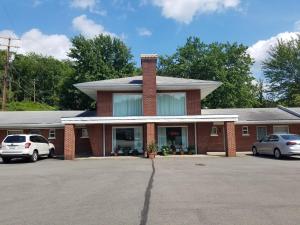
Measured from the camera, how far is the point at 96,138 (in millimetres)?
28500

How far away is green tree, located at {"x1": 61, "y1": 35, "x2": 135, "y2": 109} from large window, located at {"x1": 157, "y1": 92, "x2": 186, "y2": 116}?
21.5 m

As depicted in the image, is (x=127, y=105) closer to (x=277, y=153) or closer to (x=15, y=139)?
(x=15, y=139)

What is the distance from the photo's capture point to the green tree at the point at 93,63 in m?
50.6

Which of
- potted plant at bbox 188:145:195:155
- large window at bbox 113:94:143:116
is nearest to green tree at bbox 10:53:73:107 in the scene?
large window at bbox 113:94:143:116

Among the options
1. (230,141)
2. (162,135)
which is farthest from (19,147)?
(230,141)

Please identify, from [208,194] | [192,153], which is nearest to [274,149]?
[192,153]

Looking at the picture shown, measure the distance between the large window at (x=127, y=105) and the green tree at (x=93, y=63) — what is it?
20734 millimetres

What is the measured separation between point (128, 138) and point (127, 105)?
247 cm

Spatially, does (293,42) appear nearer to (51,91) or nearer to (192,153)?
(192,153)

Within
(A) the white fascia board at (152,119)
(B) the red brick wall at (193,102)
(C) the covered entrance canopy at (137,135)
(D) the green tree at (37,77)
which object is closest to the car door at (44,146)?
(A) the white fascia board at (152,119)

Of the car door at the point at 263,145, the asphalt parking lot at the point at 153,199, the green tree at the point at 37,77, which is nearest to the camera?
the asphalt parking lot at the point at 153,199

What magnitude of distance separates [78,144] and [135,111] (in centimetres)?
656

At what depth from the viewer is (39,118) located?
33375mm

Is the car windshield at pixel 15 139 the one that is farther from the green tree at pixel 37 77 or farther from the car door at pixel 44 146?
the green tree at pixel 37 77
